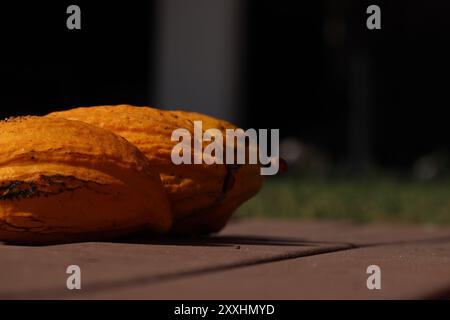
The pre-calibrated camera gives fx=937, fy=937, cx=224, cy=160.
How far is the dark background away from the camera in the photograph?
25.1 ft

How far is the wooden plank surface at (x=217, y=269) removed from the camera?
1.47m

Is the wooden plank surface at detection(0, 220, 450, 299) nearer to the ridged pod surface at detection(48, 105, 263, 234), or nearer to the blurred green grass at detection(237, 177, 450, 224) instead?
the ridged pod surface at detection(48, 105, 263, 234)

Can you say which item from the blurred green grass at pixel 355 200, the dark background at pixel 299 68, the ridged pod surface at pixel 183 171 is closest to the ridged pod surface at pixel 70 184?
the ridged pod surface at pixel 183 171

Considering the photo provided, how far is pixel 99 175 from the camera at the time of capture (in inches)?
85.1

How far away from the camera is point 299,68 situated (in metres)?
9.53

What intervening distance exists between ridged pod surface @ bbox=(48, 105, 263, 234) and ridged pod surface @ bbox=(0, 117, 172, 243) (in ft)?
0.29

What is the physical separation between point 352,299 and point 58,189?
0.87 m

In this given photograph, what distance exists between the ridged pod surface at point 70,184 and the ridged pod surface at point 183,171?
0.29 ft

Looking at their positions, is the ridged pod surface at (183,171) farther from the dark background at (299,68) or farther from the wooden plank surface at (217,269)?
the dark background at (299,68)

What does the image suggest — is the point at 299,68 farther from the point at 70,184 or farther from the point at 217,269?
the point at 217,269

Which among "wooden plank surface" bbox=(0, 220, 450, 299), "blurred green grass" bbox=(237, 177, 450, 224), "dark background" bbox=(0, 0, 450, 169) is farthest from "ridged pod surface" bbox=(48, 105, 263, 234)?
"dark background" bbox=(0, 0, 450, 169)

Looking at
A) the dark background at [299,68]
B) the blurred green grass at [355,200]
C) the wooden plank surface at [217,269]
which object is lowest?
the wooden plank surface at [217,269]
